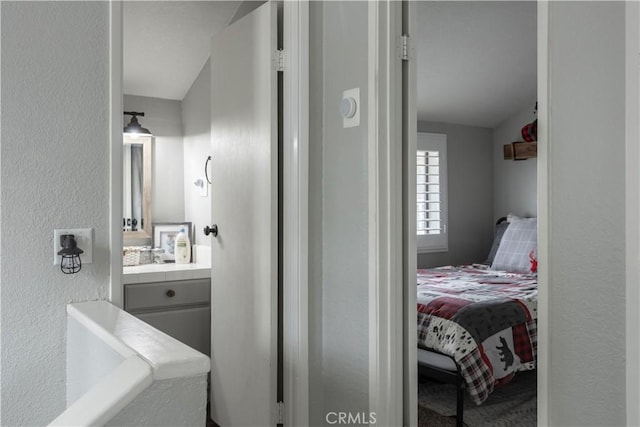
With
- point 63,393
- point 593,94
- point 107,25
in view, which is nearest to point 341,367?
point 63,393

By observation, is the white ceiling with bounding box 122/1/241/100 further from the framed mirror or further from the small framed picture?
the small framed picture

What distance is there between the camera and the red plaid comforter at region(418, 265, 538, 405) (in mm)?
2773

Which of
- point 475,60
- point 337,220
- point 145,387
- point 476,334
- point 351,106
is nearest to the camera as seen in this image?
point 145,387

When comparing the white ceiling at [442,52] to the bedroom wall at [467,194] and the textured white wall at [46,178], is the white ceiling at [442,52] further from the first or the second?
the textured white wall at [46,178]

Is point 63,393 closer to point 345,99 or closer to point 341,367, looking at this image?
point 341,367

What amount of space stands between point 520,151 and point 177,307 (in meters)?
3.80

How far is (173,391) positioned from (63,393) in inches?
34.3

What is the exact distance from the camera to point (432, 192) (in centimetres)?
531

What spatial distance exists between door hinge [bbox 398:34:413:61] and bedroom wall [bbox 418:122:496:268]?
3481 millimetres

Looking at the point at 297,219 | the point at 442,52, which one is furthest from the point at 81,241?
the point at 442,52

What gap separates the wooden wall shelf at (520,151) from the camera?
530 centimetres

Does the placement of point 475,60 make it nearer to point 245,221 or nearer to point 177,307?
point 245,221

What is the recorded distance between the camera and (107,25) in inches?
71.3

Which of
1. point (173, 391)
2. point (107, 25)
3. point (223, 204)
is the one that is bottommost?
point (173, 391)
